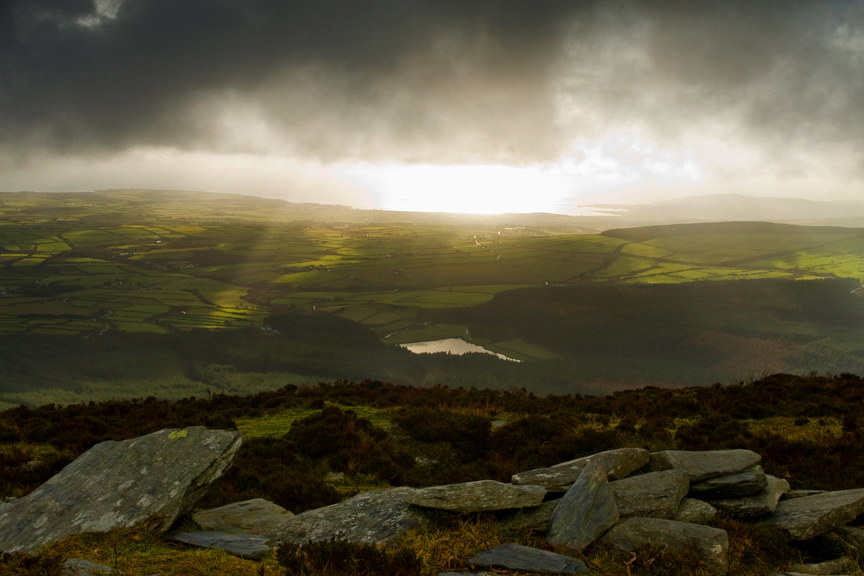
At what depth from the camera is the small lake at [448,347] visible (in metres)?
82.1

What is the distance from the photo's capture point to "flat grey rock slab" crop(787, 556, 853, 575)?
22.5 ft

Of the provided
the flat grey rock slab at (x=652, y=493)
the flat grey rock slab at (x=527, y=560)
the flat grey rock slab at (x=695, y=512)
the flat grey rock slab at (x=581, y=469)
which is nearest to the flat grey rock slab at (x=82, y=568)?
the flat grey rock slab at (x=527, y=560)

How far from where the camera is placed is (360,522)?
7.95 metres

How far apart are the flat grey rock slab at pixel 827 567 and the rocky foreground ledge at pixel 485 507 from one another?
0.08ft

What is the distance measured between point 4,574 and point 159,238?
7760 inches

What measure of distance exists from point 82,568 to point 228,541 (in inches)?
76.4

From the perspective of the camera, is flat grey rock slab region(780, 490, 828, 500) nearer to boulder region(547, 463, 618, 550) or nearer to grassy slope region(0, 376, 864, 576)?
grassy slope region(0, 376, 864, 576)

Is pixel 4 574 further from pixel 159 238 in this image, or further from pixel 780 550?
pixel 159 238

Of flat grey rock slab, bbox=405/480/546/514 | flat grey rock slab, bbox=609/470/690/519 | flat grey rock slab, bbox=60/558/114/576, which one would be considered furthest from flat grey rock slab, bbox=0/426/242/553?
flat grey rock slab, bbox=609/470/690/519

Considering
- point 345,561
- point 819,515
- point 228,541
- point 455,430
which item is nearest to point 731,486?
point 819,515

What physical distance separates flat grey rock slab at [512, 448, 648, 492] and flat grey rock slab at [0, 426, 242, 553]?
5608mm

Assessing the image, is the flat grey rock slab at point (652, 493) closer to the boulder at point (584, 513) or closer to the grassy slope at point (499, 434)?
the boulder at point (584, 513)

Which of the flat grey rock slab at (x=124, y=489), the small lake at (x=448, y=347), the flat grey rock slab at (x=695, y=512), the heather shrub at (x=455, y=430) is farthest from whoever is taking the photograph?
the small lake at (x=448, y=347)

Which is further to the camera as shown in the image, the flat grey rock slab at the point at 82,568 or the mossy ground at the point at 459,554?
the mossy ground at the point at 459,554
